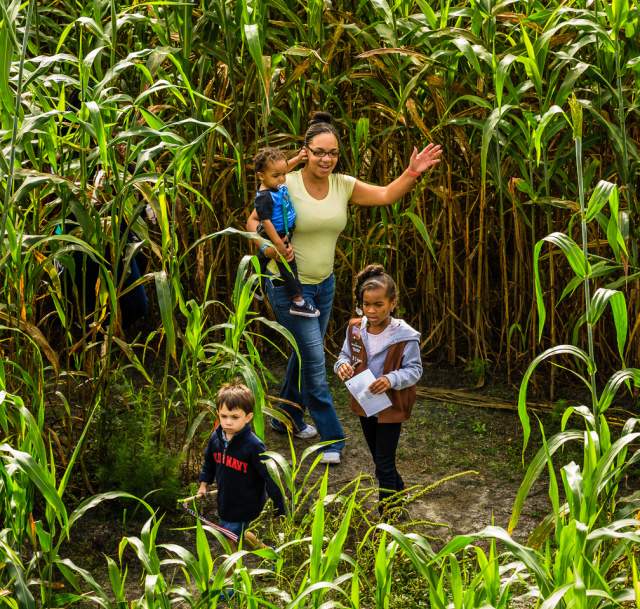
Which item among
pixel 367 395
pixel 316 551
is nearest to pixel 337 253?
pixel 367 395

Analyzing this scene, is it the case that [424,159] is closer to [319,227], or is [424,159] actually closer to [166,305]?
[319,227]

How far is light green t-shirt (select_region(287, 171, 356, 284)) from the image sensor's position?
461cm

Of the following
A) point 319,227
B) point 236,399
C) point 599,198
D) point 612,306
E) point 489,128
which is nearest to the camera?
point 599,198

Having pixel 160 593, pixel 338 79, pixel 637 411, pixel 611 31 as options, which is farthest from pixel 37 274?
pixel 637 411

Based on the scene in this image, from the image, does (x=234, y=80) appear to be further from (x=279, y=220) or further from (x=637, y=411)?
(x=637, y=411)

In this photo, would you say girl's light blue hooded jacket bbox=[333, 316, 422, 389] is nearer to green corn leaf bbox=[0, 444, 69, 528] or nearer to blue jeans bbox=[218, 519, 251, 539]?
blue jeans bbox=[218, 519, 251, 539]

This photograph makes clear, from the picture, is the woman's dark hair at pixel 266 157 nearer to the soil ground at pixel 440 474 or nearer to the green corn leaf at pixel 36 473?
the soil ground at pixel 440 474

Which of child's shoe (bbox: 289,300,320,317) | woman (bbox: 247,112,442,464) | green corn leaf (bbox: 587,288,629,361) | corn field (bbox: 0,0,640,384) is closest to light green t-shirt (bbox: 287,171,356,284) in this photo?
woman (bbox: 247,112,442,464)

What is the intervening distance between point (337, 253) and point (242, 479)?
1.98 m

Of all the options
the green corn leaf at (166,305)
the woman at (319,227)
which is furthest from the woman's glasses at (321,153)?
the green corn leaf at (166,305)

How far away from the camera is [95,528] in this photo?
4.09 meters

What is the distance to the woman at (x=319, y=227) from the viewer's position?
459 cm

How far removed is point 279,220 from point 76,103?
164 centimetres

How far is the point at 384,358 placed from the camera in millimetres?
4203
